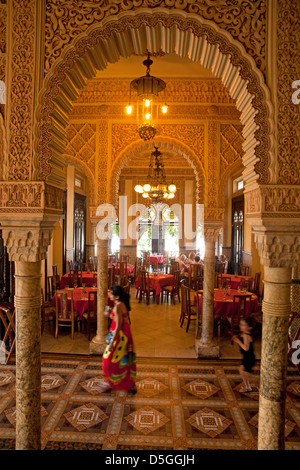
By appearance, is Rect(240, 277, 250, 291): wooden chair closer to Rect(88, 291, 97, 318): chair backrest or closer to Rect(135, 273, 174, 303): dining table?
Rect(135, 273, 174, 303): dining table

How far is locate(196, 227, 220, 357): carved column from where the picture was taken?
17.2 ft

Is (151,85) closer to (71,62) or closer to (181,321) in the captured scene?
(71,62)

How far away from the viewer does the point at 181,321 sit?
7.05 m

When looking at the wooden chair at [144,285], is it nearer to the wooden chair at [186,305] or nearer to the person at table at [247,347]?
the wooden chair at [186,305]

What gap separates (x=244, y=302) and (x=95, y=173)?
139 inches

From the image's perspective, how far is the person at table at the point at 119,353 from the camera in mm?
2646

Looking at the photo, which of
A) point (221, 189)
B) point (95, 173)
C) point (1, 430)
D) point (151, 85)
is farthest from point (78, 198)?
point (1, 430)

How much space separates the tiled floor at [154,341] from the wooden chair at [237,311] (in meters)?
Answer: 0.35

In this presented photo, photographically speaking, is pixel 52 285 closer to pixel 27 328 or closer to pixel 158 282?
pixel 158 282

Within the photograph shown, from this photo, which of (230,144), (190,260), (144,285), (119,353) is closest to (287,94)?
(119,353)

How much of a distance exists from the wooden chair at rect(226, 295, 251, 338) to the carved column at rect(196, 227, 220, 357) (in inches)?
14.9

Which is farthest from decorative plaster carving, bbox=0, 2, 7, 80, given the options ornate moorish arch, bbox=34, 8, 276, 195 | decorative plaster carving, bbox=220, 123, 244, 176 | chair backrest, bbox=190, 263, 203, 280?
chair backrest, bbox=190, 263, 203, 280

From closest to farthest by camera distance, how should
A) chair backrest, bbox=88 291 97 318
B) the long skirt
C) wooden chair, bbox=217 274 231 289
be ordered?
the long skirt → chair backrest, bbox=88 291 97 318 → wooden chair, bbox=217 274 231 289

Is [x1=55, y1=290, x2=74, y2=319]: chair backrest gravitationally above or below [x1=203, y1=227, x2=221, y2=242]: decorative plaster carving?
below
